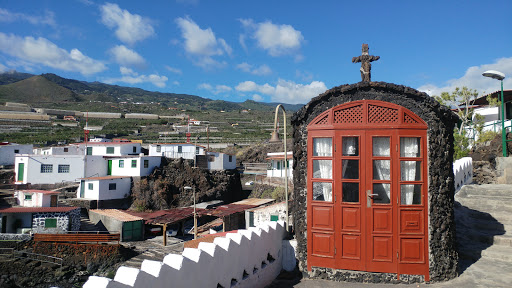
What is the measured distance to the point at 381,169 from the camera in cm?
738

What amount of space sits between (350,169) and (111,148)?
131ft

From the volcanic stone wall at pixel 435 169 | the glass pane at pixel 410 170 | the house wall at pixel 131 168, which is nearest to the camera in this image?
the volcanic stone wall at pixel 435 169

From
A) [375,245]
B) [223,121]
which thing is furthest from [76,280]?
[223,121]

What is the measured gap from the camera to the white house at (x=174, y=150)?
43.9 m

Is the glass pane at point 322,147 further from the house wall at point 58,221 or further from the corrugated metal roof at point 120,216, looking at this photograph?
the house wall at point 58,221

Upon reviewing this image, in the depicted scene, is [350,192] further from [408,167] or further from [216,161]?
[216,161]

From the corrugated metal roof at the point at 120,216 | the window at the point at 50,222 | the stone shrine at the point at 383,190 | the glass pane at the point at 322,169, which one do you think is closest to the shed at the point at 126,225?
the corrugated metal roof at the point at 120,216

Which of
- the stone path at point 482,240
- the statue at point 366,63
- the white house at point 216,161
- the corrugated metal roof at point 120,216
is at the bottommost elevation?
the corrugated metal roof at point 120,216

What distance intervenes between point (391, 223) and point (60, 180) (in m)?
39.0

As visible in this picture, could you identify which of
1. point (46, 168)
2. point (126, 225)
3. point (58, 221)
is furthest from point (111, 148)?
point (126, 225)

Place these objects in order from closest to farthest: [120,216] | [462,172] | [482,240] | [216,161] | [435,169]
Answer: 1. [435,169]
2. [482,240]
3. [462,172]
4. [120,216]
5. [216,161]

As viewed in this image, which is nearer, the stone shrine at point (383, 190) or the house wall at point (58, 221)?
the stone shrine at point (383, 190)

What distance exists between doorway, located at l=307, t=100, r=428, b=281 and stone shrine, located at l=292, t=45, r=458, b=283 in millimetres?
20

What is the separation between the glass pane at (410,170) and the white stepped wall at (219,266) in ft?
9.94
